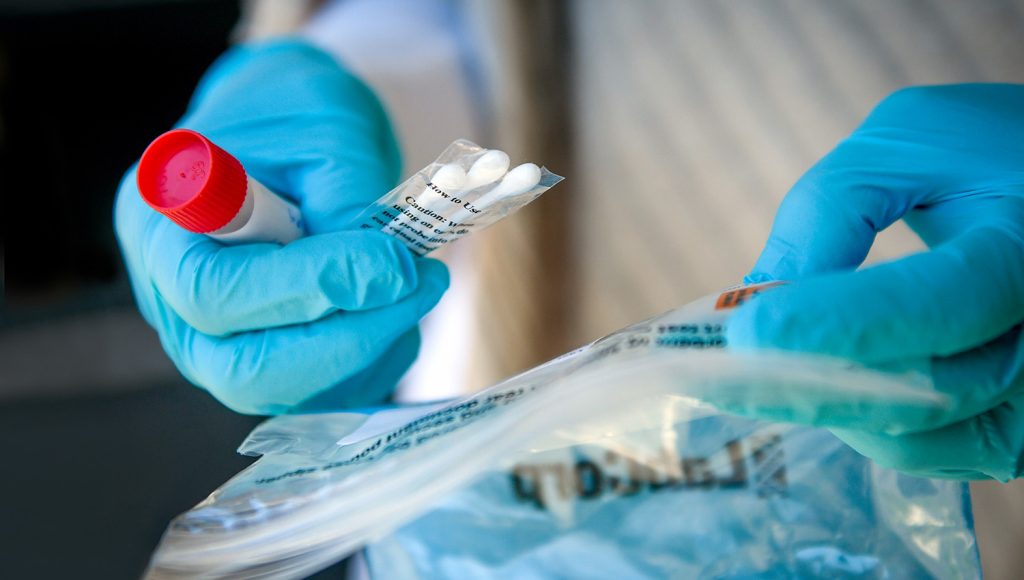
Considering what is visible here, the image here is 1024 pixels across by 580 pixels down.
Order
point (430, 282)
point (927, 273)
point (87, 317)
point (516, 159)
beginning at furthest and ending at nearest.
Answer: point (87, 317) < point (516, 159) < point (430, 282) < point (927, 273)

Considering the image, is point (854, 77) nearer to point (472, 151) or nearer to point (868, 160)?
point (868, 160)

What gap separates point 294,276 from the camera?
→ 44cm

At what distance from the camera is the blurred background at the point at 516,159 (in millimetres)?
663

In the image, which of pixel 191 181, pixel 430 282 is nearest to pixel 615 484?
pixel 430 282

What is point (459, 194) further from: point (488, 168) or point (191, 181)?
point (191, 181)

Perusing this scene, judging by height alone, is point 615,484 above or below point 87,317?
below

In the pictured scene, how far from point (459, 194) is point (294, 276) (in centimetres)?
12

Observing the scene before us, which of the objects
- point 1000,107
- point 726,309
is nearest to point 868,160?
point 1000,107

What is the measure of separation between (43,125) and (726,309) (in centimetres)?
114

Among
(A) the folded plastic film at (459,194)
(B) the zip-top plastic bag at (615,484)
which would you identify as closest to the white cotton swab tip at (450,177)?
(A) the folded plastic film at (459,194)

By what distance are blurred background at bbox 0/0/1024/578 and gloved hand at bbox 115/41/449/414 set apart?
13cm

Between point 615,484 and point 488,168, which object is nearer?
point 488,168

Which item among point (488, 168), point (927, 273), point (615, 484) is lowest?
point (615, 484)

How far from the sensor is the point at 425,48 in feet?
3.08
